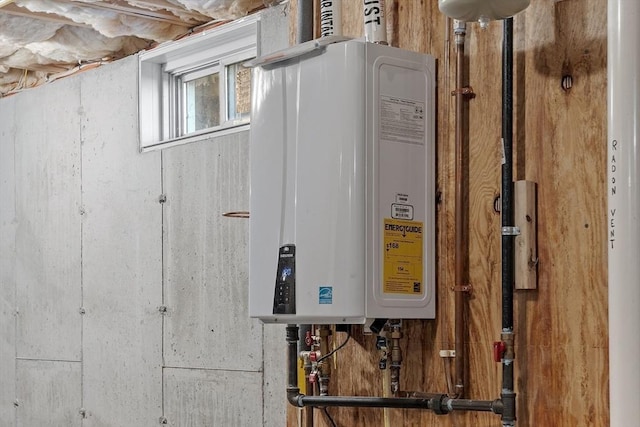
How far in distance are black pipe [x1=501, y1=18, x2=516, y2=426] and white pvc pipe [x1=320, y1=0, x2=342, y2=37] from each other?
635 millimetres

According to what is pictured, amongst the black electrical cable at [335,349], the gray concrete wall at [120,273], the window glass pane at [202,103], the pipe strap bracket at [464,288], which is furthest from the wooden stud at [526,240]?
the window glass pane at [202,103]

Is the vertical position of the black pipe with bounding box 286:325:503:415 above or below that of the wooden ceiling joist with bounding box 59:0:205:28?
below

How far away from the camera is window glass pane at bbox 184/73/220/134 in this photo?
15.3 feet

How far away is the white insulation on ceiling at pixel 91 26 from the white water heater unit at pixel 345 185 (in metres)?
1.47

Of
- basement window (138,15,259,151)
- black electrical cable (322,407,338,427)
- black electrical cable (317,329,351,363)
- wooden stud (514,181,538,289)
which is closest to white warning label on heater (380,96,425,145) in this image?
wooden stud (514,181,538,289)

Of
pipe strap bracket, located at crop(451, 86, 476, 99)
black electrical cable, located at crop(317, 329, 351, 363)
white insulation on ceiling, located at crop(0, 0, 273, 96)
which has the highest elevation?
white insulation on ceiling, located at crop(0, 0, 273, 96)

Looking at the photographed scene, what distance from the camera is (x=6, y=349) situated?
5625 millimetres

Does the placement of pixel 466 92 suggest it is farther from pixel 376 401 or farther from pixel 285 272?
pixel 376 401

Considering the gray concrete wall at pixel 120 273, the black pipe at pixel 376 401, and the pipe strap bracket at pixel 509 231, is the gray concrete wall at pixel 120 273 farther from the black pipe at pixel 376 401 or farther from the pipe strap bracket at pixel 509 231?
the pipe strap bracket at pixel 509 231

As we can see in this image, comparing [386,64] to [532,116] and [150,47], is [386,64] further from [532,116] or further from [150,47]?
[150,47]

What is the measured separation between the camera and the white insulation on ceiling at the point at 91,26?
424 cm

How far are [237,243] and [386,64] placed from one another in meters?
1.60

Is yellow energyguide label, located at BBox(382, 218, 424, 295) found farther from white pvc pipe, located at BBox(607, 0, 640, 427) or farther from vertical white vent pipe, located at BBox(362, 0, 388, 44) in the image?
white pvc pipe, located at BBox(607, 0, 640, 427)

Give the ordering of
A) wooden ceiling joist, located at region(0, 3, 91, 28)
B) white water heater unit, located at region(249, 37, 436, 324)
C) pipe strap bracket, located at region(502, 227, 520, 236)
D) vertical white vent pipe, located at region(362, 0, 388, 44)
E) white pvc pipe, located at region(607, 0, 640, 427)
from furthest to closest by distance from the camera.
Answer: wooden ceiling joist, located at region(0, 3, 91, 28)
vertical white vent pipe, located at region(362, 0, 388, 44)
white water heater unit, located at region(249, 37, 436, 324)
pipe strap bracket, located at region(502, 227, 520, 236)
white pvc pipe, located at region(607, 0, 640, 427)
